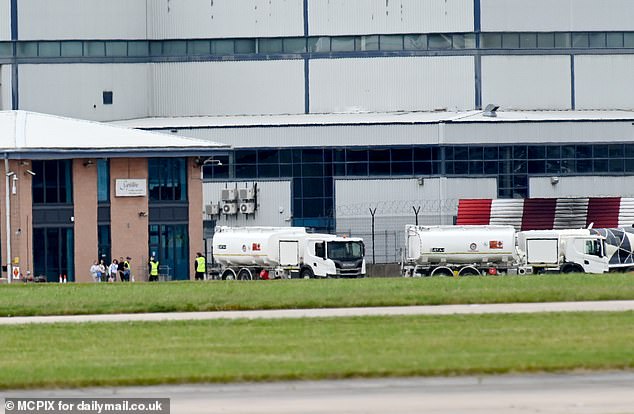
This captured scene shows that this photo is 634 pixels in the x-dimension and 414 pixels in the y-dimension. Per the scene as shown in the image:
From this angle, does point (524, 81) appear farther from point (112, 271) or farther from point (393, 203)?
point (112, 271)

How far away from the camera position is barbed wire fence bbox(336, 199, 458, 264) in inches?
3113

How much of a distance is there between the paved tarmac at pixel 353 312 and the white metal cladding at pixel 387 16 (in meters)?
49.5

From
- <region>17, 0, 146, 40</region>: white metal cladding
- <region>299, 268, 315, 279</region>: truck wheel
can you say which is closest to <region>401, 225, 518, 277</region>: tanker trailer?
<region>299, 268, 315, 279</region>: truck wheel

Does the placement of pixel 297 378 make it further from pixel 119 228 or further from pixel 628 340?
pixel 119 228

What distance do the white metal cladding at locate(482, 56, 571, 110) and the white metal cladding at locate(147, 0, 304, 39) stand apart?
427 inches

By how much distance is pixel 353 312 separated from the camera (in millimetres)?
37094

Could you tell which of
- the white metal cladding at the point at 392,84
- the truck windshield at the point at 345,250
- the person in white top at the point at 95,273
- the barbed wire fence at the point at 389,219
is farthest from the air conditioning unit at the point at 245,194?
the person in white top at the point at 95,273

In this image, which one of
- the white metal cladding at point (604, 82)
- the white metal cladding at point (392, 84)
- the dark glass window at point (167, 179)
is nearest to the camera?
the dark glass window at point (167, 179)

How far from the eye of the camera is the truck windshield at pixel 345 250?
6675 centimetres

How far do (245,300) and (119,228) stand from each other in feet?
93.3

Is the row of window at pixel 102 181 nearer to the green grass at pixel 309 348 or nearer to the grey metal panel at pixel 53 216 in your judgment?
the grey metal panel at pixel 53 216

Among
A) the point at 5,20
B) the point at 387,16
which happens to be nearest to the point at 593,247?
the point at 387,16

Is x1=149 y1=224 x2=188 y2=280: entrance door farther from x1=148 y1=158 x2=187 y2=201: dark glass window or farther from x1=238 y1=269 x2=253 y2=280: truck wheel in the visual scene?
x1=238 y1=269 x2=253 y2=280: truck wheel

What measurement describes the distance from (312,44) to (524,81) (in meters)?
11.9
